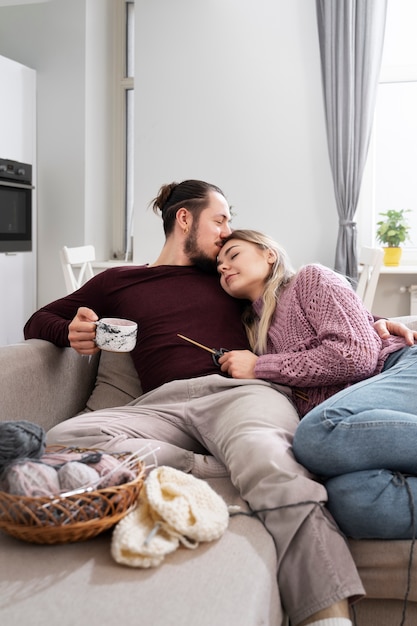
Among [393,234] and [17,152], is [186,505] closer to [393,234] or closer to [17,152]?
[393,234]

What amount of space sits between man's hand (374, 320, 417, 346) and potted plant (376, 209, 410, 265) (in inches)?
80.8

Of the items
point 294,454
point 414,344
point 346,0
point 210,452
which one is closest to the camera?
point 294,454

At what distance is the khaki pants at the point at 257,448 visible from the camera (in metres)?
1.21

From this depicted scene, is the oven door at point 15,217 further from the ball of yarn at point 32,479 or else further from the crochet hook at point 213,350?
the ball of yarn at point 32,479

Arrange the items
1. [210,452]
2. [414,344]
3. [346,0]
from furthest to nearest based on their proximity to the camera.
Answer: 1. [346,0]
2. [414,344]
3. [210,452]

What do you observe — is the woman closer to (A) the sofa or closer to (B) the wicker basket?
(A) the sofa

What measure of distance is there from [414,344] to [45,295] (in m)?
2.98

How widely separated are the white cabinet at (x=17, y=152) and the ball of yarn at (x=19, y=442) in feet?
9.40

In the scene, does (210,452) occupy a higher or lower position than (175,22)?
lower

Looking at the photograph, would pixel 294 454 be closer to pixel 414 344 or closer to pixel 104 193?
pixel 414 344

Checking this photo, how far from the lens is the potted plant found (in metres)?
3.93

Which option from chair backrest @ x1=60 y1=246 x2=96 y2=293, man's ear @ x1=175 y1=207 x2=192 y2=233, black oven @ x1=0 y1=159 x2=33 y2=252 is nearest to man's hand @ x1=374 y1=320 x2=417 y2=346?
man's ear @ x1=175 y1=207 x2=192 y2=233

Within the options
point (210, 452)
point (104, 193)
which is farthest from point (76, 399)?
point (104, 193)

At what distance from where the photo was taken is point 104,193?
4586mm
